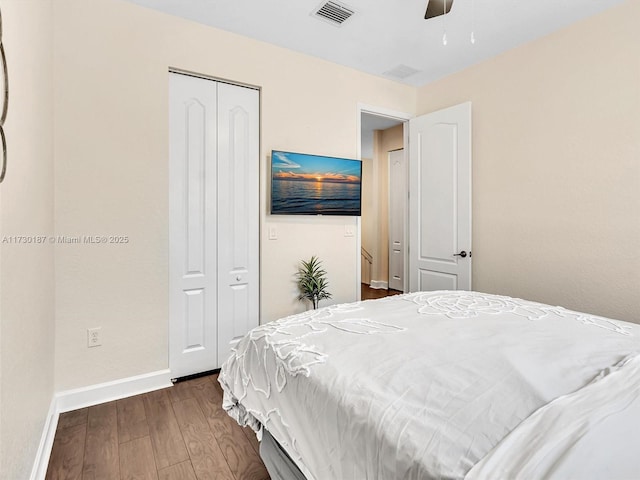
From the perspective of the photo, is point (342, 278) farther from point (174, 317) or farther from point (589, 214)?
point (589, 214)

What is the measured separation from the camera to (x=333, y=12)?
8.15 ft

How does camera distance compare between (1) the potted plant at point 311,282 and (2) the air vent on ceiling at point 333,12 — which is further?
(1) the potted plant at point 311,282

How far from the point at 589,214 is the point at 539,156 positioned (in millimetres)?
604

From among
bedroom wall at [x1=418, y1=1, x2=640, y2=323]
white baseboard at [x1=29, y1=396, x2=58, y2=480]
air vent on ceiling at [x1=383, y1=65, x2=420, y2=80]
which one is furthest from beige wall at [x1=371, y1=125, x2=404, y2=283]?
white baseboard at [x1=29, y1=396, x2=58, y2=480]

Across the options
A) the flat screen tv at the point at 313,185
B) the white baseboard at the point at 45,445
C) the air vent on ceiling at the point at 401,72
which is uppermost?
the air vent on ceiling at the point at 401,72

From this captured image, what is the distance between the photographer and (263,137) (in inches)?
116

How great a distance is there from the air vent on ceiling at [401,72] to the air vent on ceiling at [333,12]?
95 centimetres

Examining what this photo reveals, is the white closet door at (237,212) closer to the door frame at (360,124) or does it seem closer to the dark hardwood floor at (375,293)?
the door frame at (360,124)

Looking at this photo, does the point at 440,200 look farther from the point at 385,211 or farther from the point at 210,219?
the point at 385,211

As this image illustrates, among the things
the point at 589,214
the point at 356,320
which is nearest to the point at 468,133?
the point at 589,214

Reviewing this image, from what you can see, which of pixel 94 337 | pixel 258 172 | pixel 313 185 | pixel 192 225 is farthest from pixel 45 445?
pixel 313 185

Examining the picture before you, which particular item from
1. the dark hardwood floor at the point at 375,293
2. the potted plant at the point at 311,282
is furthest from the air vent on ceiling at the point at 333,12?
the dark hardwood floor at the point at 375,293

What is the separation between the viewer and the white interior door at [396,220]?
5598 millimetres

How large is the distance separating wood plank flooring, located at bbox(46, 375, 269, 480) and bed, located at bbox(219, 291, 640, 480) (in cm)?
43
